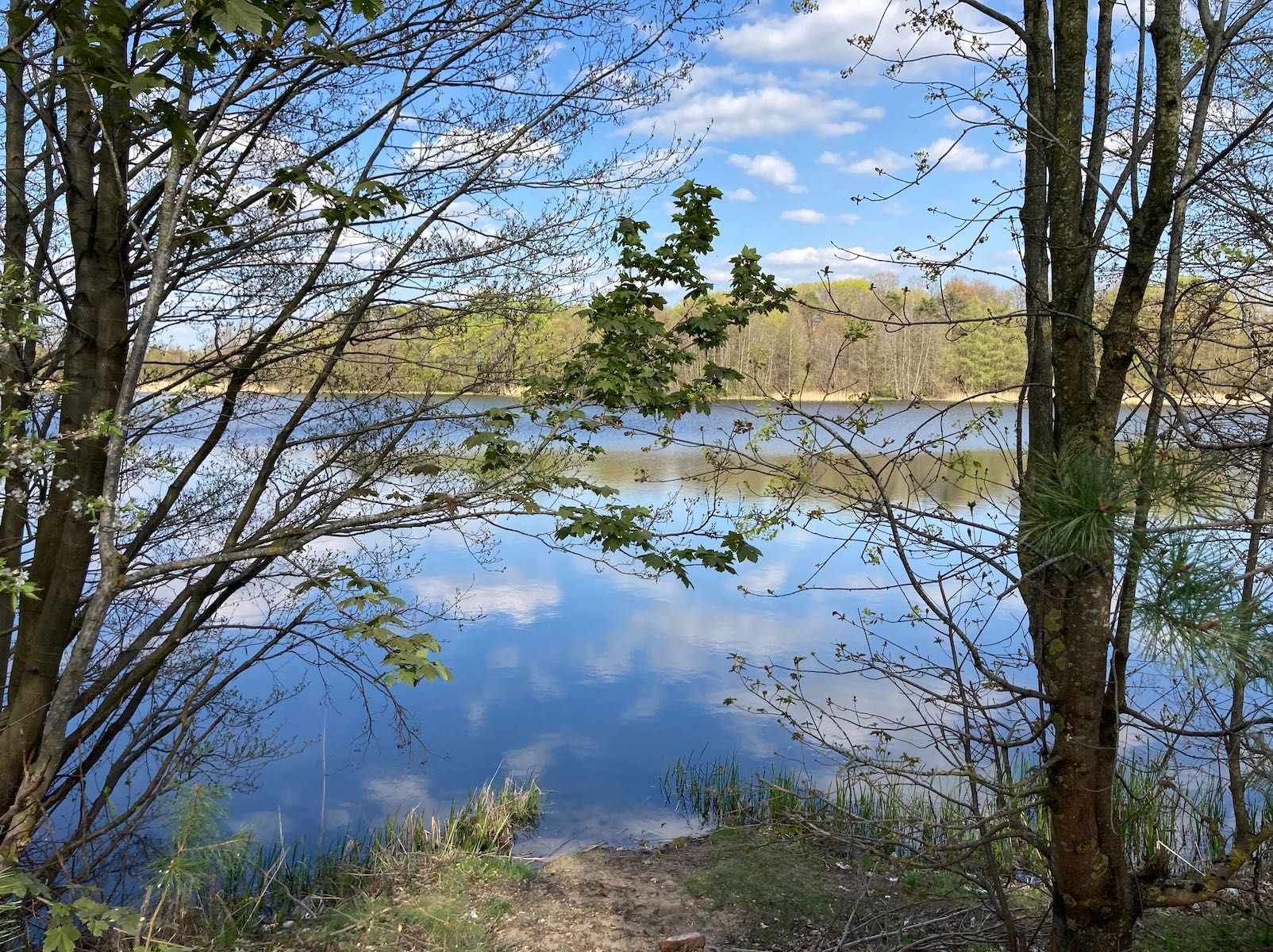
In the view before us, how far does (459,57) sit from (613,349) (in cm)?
164

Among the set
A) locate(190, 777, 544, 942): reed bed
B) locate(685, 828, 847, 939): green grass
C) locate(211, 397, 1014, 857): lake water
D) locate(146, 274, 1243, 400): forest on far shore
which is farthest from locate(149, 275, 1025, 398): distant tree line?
locate(190, 777, 544, 942): reed bed

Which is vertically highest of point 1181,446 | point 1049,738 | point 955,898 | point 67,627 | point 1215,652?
point 1181,446

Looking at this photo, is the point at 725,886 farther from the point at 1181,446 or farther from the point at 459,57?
the point at 459,57

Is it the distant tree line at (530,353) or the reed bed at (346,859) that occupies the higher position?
the distant tree line at (530,353)

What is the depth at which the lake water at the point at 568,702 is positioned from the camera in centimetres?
706

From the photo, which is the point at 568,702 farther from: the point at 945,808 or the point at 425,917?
the point at 425,917

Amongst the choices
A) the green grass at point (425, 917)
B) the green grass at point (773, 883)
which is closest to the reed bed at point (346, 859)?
the green grass at point (425, 917)

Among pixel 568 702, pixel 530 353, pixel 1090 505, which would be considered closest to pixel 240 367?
pixel 530 353

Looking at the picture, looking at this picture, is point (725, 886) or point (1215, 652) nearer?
point (1215, 652)

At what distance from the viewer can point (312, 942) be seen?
160 inches

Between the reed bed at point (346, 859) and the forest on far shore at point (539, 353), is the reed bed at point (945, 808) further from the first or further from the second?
the forest on far shore at point (539, 353)

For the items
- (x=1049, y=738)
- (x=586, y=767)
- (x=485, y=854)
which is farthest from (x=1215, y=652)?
(x=586, y=767)

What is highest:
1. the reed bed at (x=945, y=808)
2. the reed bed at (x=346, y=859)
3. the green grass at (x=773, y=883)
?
the reed bed at (x=945, y=808)

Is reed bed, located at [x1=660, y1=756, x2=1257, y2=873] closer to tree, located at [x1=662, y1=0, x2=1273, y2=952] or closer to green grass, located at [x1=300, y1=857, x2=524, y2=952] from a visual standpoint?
tree, located at [x1=662, y1=0, x2=1273, y2=952]
